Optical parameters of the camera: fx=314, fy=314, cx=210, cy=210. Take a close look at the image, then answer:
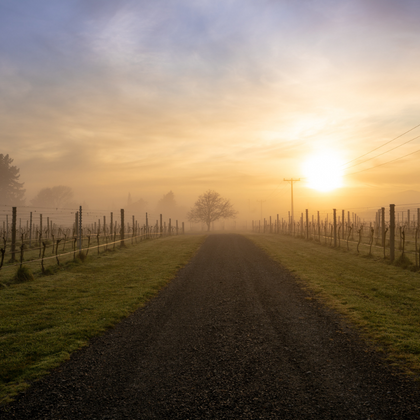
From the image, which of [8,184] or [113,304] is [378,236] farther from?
[8,184]

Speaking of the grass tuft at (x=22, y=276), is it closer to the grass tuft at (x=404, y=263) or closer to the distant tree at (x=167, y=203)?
the grass tuft at (x=404, y=263)

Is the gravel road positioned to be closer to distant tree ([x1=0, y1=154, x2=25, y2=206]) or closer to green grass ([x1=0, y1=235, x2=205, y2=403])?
green grass ([x1=0, y1=235, x2=205, y2=403])

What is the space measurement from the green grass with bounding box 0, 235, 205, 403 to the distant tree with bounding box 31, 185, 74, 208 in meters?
118

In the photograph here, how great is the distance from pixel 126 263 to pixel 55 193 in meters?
120

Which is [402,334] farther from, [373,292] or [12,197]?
[12,197]

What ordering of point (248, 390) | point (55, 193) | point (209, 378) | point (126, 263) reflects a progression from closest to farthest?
point (248, 390), point (209, 378), point (126, 263), point (55, 193)

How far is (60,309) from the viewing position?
8172 millimetres

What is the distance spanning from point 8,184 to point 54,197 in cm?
3451

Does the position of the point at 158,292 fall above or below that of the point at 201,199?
below

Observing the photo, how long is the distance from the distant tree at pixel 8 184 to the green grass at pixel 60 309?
87.2 metres

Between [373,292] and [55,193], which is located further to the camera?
[55,193]

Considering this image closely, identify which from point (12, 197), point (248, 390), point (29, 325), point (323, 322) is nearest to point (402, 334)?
point (323, 322)

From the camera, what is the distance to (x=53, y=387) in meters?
4.28

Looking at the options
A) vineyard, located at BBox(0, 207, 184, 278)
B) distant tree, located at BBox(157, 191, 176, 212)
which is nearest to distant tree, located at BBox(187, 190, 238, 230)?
vineyard, located at BBox(0, 207, 184, 278)
